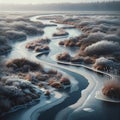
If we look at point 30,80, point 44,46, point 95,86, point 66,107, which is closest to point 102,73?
point 95,86

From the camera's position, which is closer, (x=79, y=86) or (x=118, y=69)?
(x=79, y=86)

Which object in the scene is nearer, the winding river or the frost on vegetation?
the winding river

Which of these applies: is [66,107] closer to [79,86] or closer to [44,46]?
[79,86]

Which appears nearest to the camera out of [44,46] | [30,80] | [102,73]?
[30,80]

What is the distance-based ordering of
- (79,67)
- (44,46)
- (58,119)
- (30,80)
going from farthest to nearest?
(44,46) → (79,67) → (30,80) → (58,119)

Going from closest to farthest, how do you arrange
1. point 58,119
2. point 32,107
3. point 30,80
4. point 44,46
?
point 58,119
point 32,107
point 30,80
point 44,46

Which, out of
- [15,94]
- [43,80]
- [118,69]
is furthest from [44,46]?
[15,94]

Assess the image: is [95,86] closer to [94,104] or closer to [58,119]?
[94,104]

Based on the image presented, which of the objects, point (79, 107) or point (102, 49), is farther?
point (102, 49)

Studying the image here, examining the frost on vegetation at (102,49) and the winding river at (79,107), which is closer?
the winding river at (79,107)
